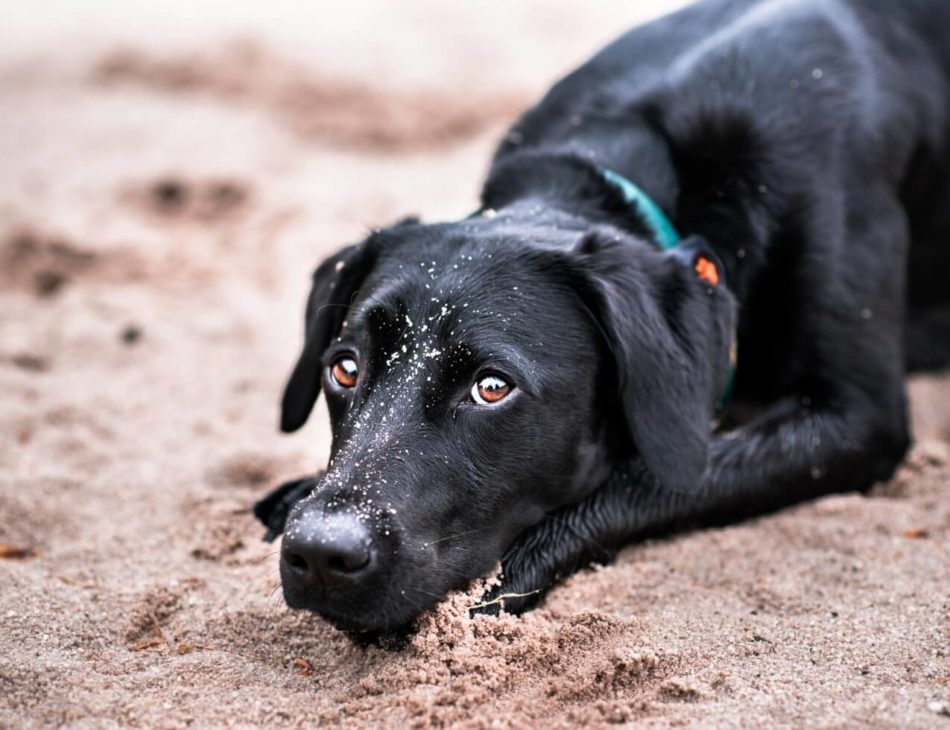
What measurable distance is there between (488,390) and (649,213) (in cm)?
94

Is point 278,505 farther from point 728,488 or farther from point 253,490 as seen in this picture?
point 728,488

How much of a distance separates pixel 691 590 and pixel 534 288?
854mm

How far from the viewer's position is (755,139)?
11.0ft

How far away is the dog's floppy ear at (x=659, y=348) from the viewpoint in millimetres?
2746

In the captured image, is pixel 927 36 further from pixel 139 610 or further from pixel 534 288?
pixel 139 610

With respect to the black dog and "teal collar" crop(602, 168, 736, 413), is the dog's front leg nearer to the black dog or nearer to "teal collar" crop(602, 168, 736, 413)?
the black dog

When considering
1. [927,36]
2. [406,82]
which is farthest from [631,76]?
[406,82]

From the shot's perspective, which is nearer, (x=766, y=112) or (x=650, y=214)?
(x=650, y=214)

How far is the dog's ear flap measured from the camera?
307 centimetres

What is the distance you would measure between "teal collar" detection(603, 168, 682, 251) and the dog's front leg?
60cm

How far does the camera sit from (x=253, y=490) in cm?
338

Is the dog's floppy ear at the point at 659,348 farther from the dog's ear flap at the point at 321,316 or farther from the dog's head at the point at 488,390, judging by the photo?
the dog's ear flap at the point at 321,316

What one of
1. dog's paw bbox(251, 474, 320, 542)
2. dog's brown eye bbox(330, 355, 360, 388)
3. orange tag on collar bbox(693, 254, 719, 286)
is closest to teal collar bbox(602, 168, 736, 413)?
orange tag on collar bbox(693, 254, 719, 286)

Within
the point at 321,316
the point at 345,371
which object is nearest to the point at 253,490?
the point at 321,316
